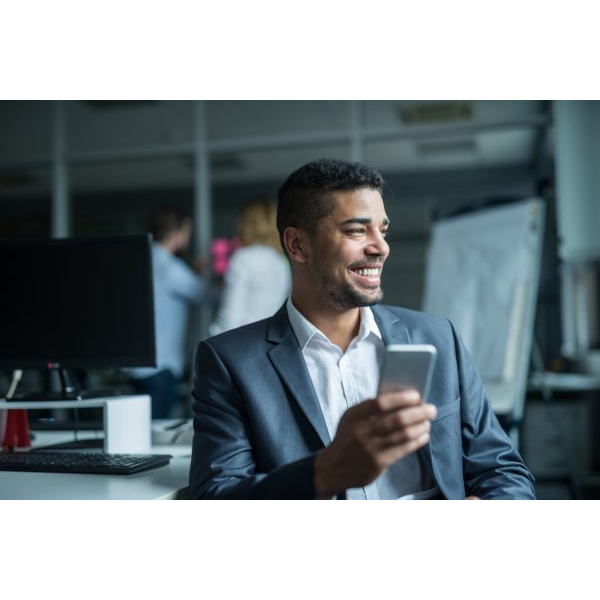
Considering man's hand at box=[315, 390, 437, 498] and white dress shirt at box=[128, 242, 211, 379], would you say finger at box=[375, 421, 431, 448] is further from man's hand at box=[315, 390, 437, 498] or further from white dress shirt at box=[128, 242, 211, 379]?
white dress shirt at box=[128, 242, 211, 379]

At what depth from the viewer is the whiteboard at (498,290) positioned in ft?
9.05

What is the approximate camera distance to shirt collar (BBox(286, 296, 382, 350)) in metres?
1.45

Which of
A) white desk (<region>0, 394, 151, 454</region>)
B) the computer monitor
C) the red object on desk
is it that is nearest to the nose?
the computer monitor

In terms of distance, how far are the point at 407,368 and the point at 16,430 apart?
1.24 metres

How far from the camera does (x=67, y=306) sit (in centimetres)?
175

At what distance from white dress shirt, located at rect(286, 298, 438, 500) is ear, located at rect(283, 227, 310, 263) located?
9cm

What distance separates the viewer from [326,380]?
1.43m

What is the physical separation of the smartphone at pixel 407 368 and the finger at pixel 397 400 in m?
0.02

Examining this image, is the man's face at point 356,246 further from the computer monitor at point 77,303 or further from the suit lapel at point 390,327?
the computer monitor at point 77,303

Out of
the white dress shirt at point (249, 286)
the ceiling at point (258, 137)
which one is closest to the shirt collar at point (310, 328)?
the white dress shirt at point (249, 286)

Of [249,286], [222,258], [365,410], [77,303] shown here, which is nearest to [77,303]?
[77,303]

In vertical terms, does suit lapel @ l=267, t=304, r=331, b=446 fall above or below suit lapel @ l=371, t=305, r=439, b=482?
below
